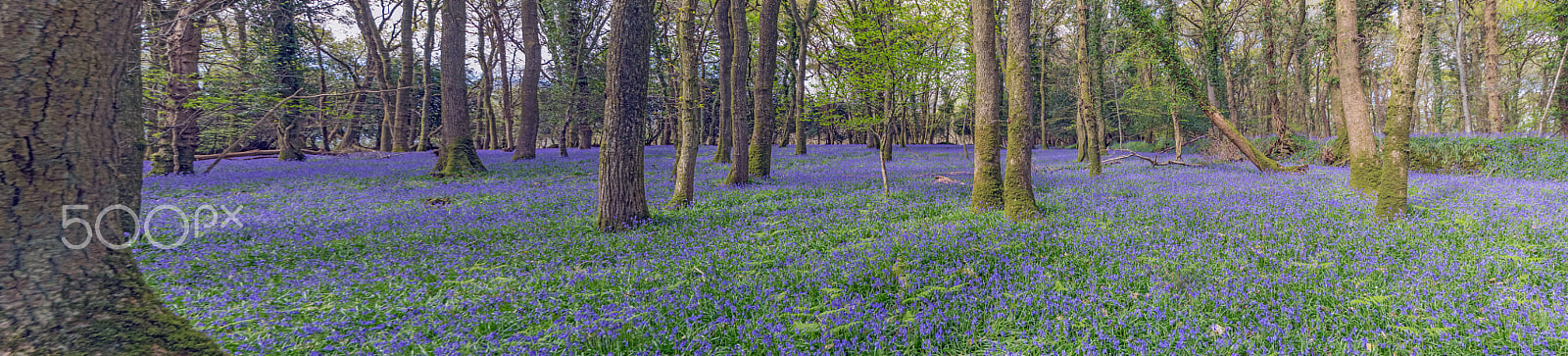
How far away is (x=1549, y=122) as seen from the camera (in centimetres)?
2553

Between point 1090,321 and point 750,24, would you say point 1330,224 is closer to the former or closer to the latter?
point 1090,321

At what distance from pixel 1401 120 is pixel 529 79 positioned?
20.7 meters

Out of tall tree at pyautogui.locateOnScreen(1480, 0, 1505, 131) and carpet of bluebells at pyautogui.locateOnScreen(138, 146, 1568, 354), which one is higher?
tall tree at pyautogui.locateOnScreen(1480, 0, 1505, 131)

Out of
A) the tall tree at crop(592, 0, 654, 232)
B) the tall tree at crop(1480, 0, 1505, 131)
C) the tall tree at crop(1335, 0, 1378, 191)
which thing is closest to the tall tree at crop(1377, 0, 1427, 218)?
the tall tree at crop(1335, 0, 1378, 191)

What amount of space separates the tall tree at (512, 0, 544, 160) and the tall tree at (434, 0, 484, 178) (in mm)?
2830

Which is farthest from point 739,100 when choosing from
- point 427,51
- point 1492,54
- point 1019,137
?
point 1492,54

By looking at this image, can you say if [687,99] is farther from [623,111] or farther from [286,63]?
[286,63]

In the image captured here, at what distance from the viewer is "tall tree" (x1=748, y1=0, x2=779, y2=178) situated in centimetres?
1221

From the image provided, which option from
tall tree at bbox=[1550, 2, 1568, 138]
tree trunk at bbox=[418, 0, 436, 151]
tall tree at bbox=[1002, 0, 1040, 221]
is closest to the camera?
tall tree at bbox=[1002, 0, 1040, 221]

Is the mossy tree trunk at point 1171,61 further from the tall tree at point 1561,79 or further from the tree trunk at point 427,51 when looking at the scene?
the tree trunk at point 427,51

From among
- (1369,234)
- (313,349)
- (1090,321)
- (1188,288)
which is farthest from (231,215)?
(1369,234)

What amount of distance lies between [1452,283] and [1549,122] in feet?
136

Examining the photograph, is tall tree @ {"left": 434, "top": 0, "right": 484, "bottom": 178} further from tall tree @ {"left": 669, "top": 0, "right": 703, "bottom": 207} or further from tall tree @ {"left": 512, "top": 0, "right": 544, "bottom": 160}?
tall tree @ {"left": 669, "top": 0, "right": 703, "bottom": 207}

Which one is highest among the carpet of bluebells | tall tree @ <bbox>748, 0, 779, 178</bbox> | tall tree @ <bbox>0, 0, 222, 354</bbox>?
tall tree @ <bbox>748, 0, 779, 178</bbox>
